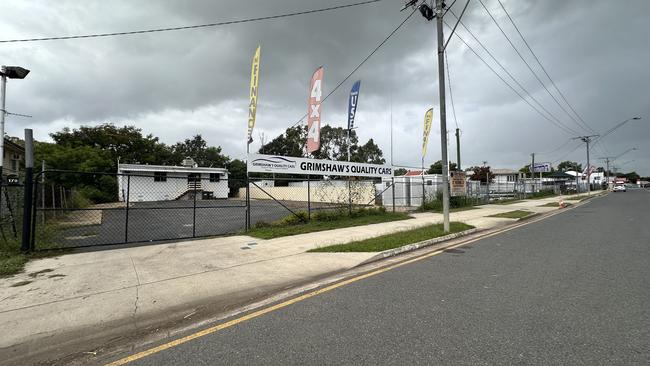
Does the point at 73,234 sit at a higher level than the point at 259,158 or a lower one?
lower

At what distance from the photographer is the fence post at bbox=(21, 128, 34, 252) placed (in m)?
7.51

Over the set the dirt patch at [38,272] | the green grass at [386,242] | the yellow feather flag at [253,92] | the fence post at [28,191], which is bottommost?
the dirt patch at [38,272]

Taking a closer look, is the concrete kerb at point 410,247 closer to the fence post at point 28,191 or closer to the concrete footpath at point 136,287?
the concrete footpath at point 136,287

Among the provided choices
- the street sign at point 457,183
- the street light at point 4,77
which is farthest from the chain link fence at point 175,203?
the street sign at point 457,183

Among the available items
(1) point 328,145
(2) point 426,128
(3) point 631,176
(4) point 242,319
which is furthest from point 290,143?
(3) point 631,176

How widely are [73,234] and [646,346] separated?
47.6ft

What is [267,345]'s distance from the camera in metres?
3.43

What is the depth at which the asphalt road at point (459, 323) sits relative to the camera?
10.3 feet

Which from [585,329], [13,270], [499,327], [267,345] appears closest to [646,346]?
[585,329]

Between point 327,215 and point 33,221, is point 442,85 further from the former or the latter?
point 33,221

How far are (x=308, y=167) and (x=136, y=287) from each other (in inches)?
373

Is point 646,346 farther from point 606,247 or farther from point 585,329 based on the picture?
point 606,247

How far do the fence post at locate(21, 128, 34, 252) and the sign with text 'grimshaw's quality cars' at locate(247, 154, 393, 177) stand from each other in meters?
5.82

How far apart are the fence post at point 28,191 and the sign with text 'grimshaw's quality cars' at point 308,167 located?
19.1ft
